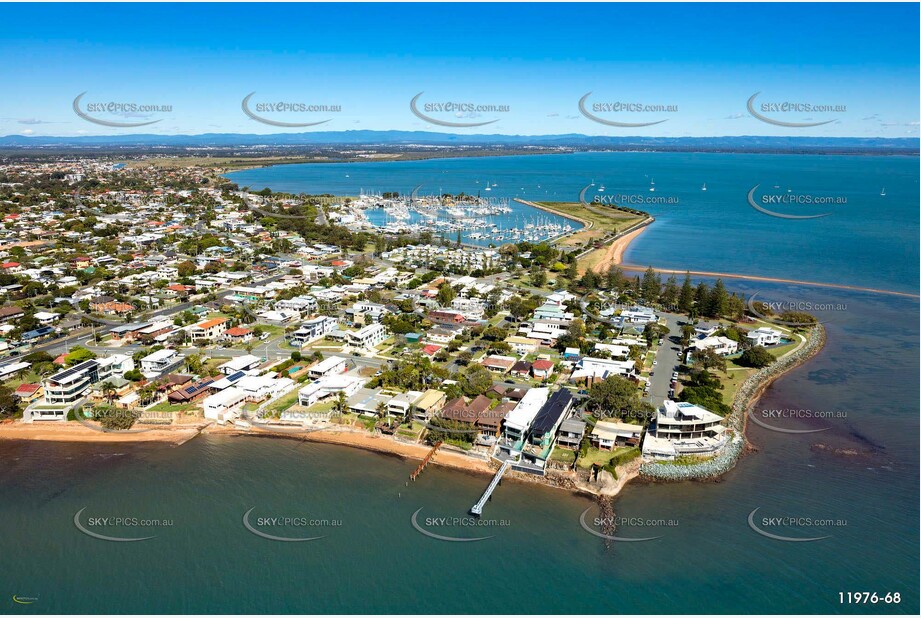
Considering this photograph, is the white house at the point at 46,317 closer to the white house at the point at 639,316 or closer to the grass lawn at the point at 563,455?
the grass lawn at the point at 563,455

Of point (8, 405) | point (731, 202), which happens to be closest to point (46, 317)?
point (8, 405)

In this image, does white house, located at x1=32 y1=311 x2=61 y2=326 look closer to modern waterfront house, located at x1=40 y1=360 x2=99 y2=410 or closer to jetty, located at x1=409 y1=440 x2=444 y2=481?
modern waterfront house, located at x1=40 y1=360 x2=99 y2=410

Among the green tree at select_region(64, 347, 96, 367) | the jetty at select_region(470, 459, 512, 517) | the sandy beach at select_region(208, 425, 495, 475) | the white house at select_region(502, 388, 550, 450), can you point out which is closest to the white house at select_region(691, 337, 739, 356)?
the white house at select_region(502, 388, 550, 450)

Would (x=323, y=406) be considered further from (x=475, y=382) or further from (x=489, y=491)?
(x=489, y=491)

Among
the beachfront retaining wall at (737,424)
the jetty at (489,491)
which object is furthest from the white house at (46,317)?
the beachfront retaining wall at (737,424)

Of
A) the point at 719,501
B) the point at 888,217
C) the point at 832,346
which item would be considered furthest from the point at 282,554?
the point at 888,217

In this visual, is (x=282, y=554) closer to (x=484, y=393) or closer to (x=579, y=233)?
(x=484, y=393)
